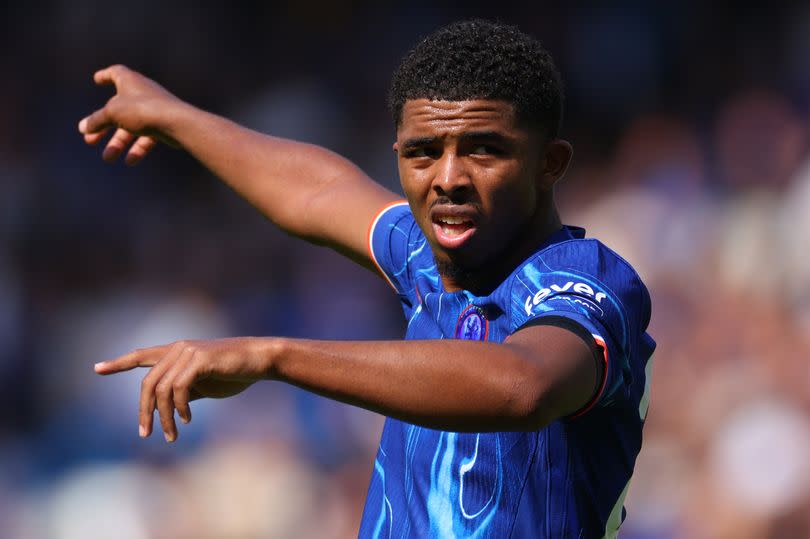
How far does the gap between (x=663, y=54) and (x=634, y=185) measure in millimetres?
868

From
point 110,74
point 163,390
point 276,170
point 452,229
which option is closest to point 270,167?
point 276,170

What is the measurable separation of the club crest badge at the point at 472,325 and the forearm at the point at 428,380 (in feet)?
1.86

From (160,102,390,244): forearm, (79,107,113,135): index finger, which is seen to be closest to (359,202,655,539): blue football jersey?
(160,102,390,244): forearm

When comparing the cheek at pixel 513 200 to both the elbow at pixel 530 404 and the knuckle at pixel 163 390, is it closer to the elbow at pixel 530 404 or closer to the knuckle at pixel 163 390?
the elbow at pixel 530 404

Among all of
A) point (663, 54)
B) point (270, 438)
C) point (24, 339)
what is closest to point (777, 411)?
point (663, 54)

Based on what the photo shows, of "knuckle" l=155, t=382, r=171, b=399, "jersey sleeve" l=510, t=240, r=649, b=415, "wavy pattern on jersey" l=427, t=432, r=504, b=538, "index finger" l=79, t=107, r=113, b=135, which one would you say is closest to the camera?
"knuckle" l=155, t=382, r=171, b=399

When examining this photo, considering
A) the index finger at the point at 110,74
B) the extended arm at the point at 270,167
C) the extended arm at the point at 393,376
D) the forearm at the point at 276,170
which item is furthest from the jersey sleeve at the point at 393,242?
the index finger at the point at 110,74

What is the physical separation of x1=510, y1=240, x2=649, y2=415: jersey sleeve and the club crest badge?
0.40ft

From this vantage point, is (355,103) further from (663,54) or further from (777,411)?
(777,411)

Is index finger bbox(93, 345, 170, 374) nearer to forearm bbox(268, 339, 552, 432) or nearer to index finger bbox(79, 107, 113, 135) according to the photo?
forearm bbox(268, 339, 552, 432)

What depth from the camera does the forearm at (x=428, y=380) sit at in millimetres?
1981

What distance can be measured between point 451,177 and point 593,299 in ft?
1.55

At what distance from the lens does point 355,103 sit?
7082 millimetres

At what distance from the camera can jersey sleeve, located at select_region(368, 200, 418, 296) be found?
10.3ft
